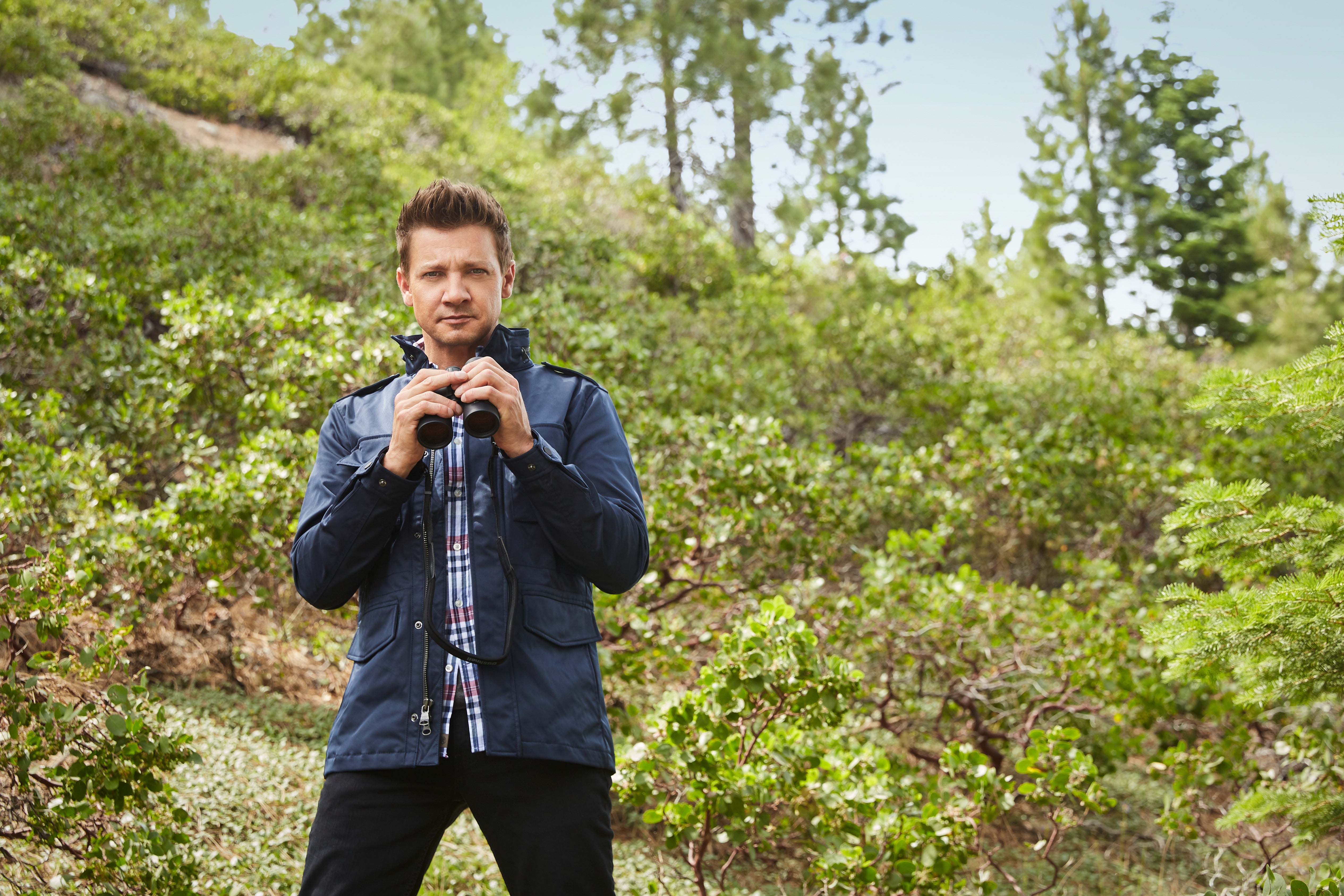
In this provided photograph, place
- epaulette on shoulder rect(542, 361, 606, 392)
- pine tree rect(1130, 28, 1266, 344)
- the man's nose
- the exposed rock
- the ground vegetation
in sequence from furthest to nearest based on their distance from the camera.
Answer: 1. pine tree rect(1130, 28, 1266, 344)
2. the exposed rock
3. the ground vegetation
4. epaulette on shoulder rect(542, 361, 606, 392)
5. the man's nose

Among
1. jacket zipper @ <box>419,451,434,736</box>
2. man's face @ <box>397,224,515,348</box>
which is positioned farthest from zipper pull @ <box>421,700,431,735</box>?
man's face @ <box>397,224,515,348</box>

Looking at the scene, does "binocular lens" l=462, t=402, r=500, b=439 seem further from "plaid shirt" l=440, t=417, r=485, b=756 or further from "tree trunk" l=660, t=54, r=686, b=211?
"tree trunk" l=660, t=54, r=686, b=211

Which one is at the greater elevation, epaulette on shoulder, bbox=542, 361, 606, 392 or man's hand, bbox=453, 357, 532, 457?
epaulette on shoulder, bbox=542, 361, 606, 392

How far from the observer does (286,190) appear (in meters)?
11.2

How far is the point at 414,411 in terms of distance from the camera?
1.70 m

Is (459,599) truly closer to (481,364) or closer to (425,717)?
(425,717)

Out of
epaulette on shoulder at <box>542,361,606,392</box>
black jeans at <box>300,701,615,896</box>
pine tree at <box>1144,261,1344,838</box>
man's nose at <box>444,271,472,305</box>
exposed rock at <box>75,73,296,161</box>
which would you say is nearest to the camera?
black jeans at <box>300,701,615,896</box>

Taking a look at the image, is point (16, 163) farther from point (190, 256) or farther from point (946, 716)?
point (946, 716)

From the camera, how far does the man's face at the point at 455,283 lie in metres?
1.95

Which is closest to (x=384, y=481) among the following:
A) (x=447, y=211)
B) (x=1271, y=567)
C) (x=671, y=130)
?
(x=447, y=211)

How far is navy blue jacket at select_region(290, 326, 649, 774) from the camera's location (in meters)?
1.70

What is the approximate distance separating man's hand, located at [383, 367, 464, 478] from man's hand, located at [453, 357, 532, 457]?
0.03m

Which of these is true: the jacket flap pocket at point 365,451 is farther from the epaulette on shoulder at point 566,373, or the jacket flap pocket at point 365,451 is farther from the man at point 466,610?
the epaulette on shoulder at point 566,373

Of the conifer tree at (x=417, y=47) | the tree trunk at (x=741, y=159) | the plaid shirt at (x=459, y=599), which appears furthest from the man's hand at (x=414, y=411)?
the conifer tree at (x=417, y=47)
